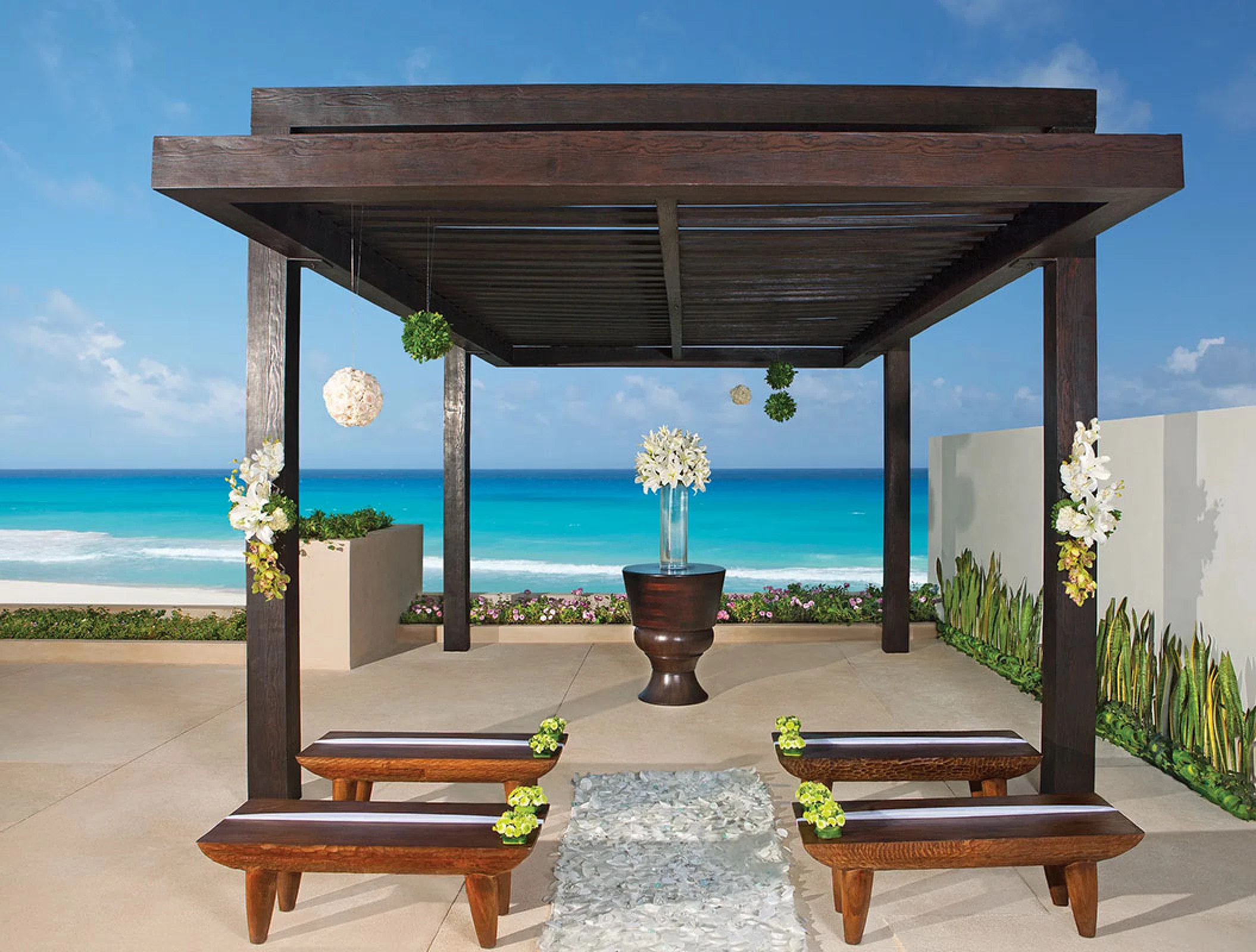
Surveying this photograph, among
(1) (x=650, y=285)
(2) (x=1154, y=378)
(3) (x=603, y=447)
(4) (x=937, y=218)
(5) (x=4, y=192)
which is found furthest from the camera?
(3) (x=603, y=447)

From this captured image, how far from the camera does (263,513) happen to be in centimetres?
339

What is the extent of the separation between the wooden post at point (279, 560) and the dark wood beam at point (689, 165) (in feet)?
2.45

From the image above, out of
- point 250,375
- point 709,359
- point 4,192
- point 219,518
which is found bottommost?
point 219,518

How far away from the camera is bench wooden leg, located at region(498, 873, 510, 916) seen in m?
2.78

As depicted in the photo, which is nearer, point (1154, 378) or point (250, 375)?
point (250, 375)

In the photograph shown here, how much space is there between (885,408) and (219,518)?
82.8ft

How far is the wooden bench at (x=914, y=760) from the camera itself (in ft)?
10.7

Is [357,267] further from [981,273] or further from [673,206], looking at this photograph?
[981,273]

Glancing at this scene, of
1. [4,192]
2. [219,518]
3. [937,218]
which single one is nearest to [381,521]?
[937,218]

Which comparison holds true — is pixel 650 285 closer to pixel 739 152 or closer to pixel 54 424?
pixel 739 152

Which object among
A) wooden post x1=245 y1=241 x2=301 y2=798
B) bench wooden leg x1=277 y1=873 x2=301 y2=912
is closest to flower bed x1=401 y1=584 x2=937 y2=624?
wooden post x1=245 y1=241 x2=301 y2=798

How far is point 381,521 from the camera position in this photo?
25.2 ft

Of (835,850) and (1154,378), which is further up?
(1154,378)

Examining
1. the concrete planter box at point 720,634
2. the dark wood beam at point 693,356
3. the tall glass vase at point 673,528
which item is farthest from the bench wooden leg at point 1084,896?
the dark wood beam at point 693,356
